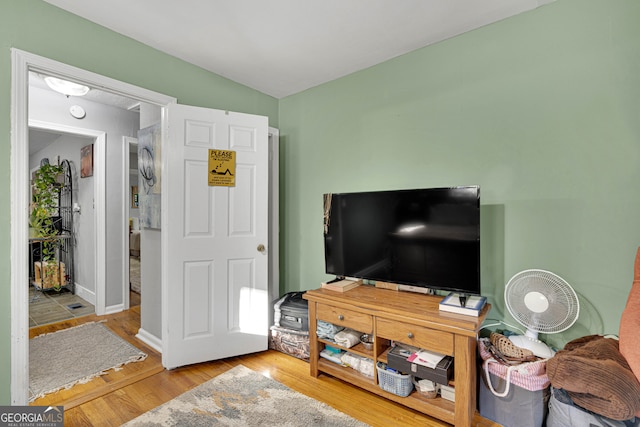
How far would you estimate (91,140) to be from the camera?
3.89m

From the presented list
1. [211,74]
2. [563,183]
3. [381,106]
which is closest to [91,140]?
[211,74]

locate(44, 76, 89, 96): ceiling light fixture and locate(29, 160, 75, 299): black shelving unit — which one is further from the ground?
→ locate(44, 76, 89, 96): ceiling light fixture

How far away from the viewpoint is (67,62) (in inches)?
76.2

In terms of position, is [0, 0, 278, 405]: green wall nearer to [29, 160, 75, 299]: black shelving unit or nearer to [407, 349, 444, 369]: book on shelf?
[407, 349, 444, 369]: book on shelf

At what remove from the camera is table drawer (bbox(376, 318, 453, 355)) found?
A: 67.4 inches

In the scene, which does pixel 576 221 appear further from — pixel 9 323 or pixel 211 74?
pixel 9 323

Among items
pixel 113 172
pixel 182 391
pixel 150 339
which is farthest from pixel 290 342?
pixel 113 172

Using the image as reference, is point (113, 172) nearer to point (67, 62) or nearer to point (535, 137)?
point (67, 62)

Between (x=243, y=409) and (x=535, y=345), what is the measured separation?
1.73 m

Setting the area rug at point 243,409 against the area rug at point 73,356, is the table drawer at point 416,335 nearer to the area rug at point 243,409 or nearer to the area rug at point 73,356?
the area rug at point 243,409

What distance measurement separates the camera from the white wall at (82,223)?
3.94 meters

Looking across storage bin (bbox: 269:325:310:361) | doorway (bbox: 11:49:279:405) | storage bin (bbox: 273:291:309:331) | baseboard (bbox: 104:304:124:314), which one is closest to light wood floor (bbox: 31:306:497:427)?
storage bin (bbox: 269:325:310:361)

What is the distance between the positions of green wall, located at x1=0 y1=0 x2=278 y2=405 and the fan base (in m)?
2.85

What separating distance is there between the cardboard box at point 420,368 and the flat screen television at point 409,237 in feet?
1.40
